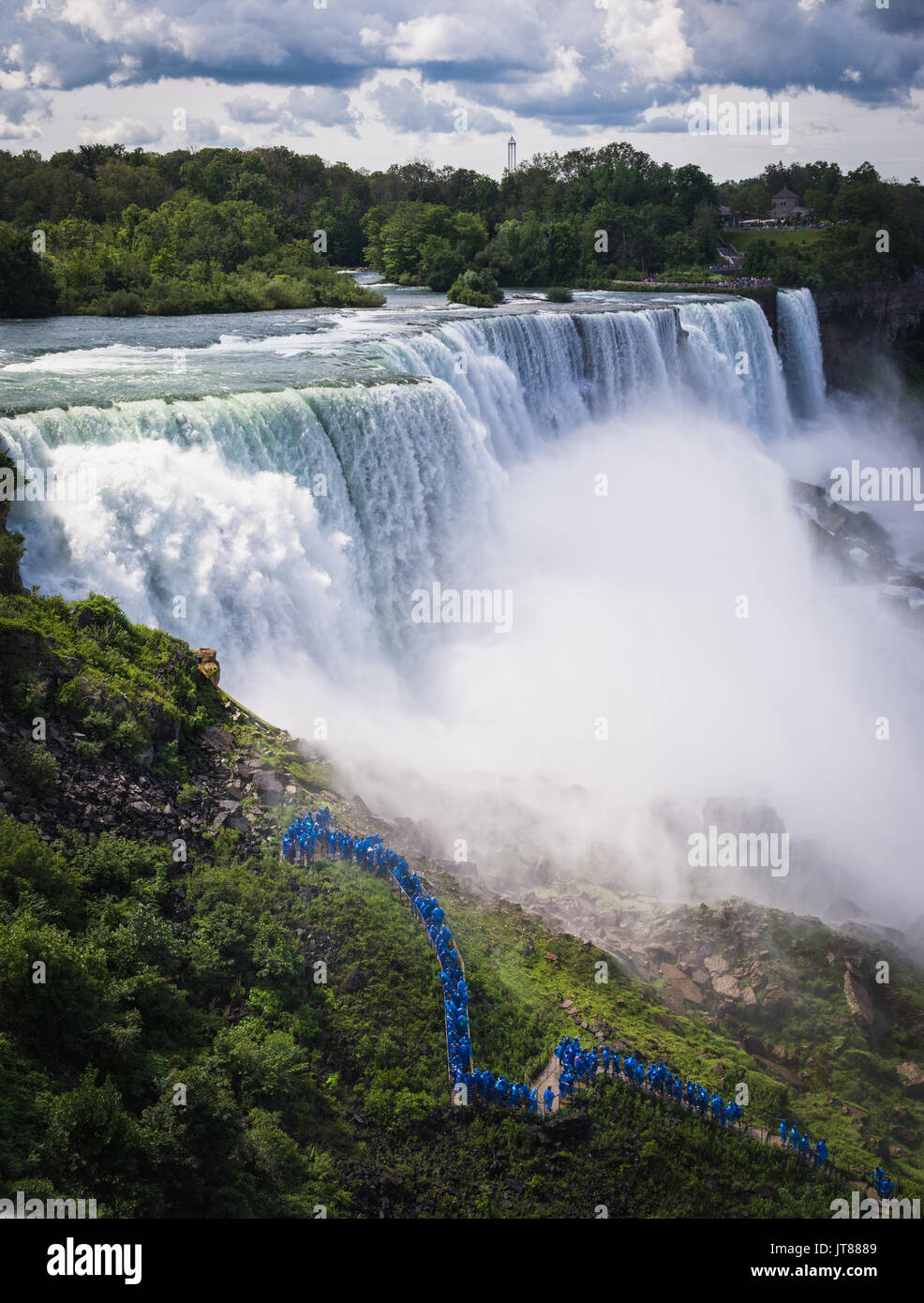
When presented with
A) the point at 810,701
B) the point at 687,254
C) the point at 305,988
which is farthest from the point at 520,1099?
the point at 687,254

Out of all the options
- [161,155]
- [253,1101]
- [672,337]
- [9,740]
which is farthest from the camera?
[161,155]

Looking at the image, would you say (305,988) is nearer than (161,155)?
Yes

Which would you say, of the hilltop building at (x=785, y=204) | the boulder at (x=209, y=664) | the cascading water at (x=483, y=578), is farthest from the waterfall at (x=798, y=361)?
the hilltop building at (x=785, y=204)

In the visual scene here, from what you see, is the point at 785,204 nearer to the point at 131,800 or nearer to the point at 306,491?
the point at 306,491

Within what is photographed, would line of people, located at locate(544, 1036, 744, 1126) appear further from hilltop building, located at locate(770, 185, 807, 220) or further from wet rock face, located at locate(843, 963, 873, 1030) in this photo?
hilltop building, located at locate(770, 185, 807, 220)

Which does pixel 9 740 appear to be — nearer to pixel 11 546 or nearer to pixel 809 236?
pixel 11 546

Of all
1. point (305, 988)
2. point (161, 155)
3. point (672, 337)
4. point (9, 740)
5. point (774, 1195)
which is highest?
point (161, 155)

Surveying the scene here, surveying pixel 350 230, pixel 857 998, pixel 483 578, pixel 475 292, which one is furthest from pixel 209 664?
pixel 350 230
